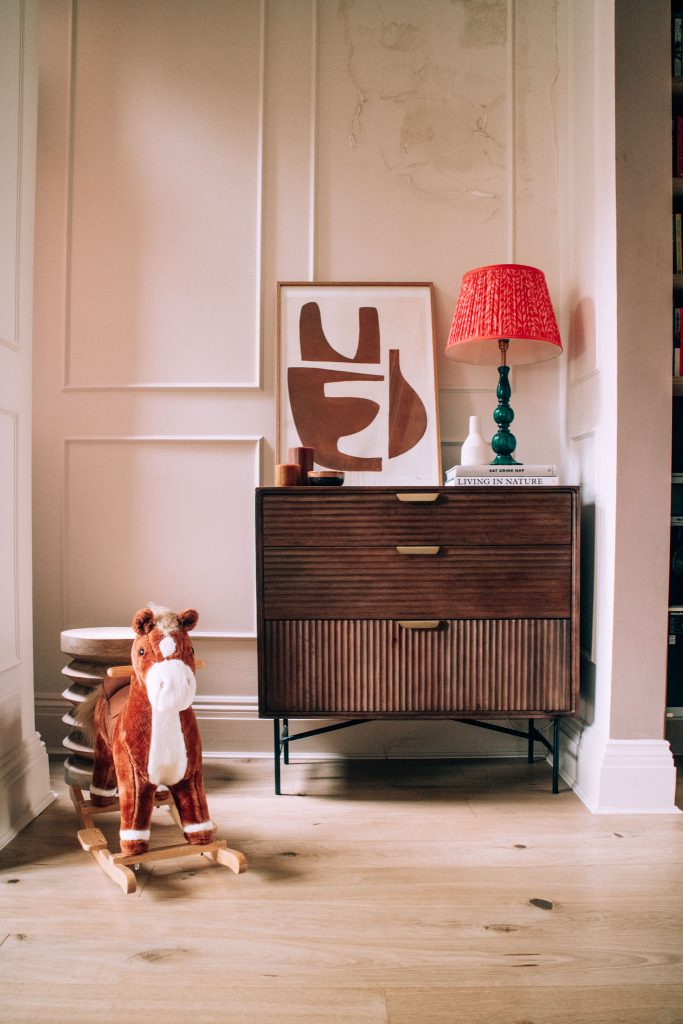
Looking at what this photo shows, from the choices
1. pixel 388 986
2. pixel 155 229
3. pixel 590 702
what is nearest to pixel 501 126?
pixel 155 229

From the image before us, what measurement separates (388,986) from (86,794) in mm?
1164

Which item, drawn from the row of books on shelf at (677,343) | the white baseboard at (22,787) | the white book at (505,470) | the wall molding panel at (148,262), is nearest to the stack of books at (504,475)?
the white book at (505,470)

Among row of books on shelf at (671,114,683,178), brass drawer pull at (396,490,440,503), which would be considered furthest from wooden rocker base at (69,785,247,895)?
row of books on shelf at (671,114,683,178)

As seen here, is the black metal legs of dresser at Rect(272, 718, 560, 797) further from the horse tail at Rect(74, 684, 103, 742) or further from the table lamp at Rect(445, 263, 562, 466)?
the table lamp at Rect(445, 263, 562, 466)

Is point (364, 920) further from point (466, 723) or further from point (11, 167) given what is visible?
point (11, 167)

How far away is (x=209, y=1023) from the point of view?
1046 mm

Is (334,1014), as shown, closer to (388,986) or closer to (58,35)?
(388,986)

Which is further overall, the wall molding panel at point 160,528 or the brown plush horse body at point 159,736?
the wall molding panel at point 160,528

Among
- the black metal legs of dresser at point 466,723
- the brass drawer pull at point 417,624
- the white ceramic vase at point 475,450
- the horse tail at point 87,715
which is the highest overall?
the white ceramic vase at point 475,450

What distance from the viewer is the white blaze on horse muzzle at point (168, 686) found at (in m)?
1.49

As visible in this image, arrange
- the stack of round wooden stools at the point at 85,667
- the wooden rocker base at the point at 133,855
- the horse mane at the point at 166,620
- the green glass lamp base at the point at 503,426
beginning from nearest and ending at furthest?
the wooden rocker base at the point at 133,855
the horse mane at the point at 166,620
the stack of round wooden stools at the point at 85,667
the green glass lamp base at the point at 503,426

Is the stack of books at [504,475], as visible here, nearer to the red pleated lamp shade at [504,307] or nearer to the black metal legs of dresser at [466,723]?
the red pleated lamp shade at [504,307]


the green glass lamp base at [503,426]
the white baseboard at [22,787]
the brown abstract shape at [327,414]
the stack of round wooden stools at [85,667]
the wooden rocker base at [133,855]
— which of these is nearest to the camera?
the wooden rocker base at [133,855]

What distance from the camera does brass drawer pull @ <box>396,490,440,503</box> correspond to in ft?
6.20
